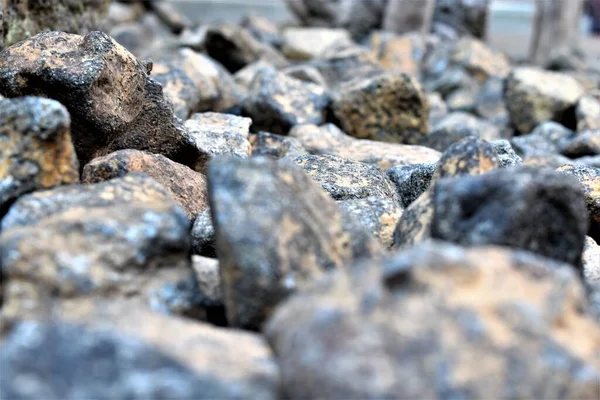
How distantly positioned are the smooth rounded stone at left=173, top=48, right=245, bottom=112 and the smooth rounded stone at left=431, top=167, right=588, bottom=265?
8.43 ft

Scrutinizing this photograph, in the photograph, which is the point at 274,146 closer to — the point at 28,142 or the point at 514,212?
the point at 28,142

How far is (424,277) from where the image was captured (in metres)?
1.38

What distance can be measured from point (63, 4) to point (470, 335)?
9.52ft

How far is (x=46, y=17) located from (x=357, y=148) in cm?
142

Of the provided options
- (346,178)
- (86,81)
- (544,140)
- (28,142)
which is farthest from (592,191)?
(544,140)

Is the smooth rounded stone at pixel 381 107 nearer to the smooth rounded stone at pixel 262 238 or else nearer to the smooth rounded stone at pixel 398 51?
the smooth rounded stone at pixel 262 238

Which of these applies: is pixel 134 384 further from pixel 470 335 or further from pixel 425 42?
pixel 425 42

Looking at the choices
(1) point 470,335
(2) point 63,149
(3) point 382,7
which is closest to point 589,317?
(1) point 470,335

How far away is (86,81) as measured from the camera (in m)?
2.29

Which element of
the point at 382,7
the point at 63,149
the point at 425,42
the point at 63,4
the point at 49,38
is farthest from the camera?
the point at 382,7

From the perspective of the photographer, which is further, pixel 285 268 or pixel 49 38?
pixel 49 38

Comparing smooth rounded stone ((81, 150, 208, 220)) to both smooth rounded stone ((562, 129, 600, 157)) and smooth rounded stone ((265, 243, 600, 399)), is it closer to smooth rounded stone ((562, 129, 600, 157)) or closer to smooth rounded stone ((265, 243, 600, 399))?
smooth rounded stone ((265, 243, 600, 399))

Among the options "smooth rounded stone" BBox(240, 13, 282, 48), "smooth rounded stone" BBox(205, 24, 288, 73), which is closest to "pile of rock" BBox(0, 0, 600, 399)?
"smooth rounded stone" BBox(205, 24, 288, 73)

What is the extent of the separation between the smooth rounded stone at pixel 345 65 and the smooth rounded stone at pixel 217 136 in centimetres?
203
